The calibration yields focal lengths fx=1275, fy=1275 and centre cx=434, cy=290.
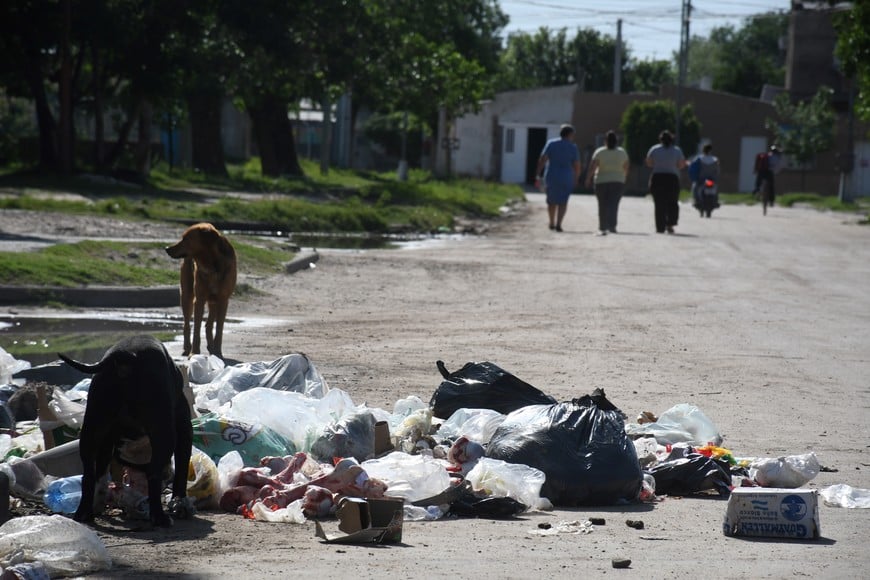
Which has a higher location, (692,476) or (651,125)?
(651,125)

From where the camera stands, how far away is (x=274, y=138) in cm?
4147

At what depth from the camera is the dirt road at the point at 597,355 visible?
16.4ft

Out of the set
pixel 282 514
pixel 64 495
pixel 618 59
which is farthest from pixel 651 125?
pixel 64 495

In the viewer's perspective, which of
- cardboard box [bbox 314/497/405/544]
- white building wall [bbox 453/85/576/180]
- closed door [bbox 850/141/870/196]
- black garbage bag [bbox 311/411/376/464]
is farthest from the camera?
white building wall [bbox 453/85/576/180]

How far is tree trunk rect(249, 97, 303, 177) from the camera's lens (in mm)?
40750

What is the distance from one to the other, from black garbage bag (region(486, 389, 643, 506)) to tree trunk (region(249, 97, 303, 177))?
35.0 metres

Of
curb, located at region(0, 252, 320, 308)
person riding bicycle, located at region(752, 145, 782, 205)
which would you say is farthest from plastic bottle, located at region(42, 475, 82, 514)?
person riding bicycle, located at region(752, 145, 782, 205)

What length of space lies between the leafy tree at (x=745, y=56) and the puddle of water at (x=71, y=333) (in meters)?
60.8

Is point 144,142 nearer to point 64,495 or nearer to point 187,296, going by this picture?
point 187,296

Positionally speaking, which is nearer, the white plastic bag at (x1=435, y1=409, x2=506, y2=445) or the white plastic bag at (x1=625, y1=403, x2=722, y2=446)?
the white plastic bag at (x1=435, y1=409, x2=506, y2=445)

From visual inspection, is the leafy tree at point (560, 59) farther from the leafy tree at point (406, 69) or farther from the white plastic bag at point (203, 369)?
the white plastic bag at point (203, 369)

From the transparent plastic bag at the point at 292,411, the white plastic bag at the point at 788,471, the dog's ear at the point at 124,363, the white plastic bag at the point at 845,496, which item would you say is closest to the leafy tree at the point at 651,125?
the transparent plastic bag at the point at 292,411

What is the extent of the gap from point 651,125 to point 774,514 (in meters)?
55.4

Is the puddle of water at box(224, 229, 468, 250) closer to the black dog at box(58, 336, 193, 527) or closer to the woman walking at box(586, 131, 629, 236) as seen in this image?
the woman walking at box(586, 131, 629, 236)
